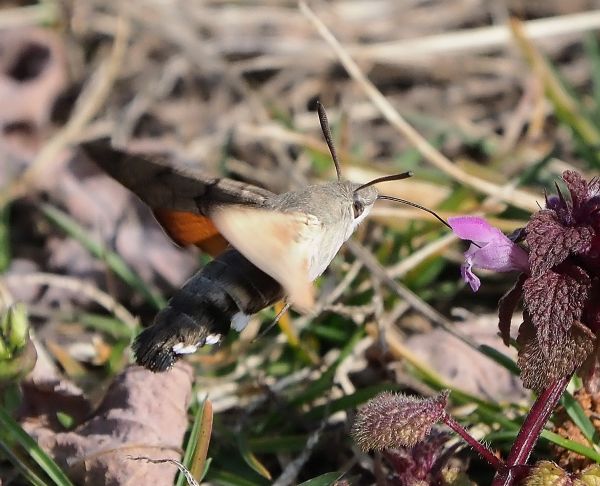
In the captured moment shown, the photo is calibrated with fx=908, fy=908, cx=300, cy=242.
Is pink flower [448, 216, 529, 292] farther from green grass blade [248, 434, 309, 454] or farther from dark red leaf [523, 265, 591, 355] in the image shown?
green grass blade [248, 434, 309, 454]

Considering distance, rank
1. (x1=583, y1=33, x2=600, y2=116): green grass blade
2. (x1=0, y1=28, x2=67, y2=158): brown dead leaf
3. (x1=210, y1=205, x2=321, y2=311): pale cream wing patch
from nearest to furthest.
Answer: (x1=210, y1=205, x2=321, y2=311): pale cream wing patch → (x1=583, y1=33, x2=600, y2=116): green grass blade → (x1=0, y1=28, x2=67, y2=158): brown dead leaf

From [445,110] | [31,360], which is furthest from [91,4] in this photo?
[31,360]

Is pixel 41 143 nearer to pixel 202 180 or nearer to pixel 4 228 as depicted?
pixel 4 228

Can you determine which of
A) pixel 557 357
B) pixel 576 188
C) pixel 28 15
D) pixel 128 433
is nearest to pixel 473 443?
pixel 557 357

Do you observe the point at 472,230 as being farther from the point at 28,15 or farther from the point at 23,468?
the point at 28,15

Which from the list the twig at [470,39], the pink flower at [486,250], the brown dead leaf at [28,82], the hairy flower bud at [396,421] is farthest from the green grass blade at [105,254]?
the twig at [470,39]

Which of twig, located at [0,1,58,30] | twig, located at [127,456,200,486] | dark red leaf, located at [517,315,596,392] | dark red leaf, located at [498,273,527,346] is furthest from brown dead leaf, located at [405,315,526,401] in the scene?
twig, located at [0,1,58,30]

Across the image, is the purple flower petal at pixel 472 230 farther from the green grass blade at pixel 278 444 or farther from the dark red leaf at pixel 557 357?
the green grass blade at pixel 278 444
